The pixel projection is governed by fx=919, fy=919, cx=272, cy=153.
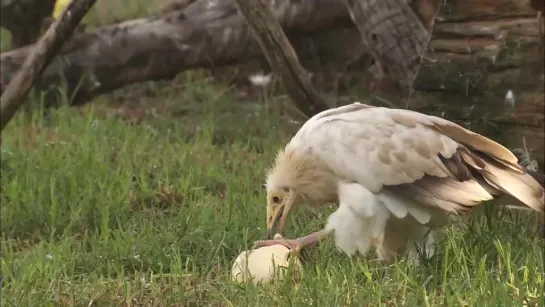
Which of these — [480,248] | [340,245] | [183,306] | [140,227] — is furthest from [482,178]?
[140,227]

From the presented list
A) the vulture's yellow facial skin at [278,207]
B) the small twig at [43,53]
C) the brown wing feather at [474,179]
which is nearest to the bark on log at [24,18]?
the small twig at [43,53]

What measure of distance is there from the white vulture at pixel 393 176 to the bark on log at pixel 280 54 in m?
1.33

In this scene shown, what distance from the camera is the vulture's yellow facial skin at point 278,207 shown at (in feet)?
11.3

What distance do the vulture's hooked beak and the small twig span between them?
1556 mm

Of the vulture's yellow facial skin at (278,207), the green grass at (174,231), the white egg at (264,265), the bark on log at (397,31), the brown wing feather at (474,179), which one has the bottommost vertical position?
the green grass at (174,231)

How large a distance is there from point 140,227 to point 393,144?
54.7 inches

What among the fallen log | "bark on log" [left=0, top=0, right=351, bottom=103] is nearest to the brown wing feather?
the fallen log

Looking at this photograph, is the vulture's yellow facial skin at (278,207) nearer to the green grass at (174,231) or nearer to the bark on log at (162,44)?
the green grass at (174,231)

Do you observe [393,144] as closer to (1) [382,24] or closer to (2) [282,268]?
(2) [282,268]

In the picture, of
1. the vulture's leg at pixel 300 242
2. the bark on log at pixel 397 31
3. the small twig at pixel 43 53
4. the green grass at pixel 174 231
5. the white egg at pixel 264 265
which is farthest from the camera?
the bark on log at pixel 397 31

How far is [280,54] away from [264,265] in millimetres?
1809

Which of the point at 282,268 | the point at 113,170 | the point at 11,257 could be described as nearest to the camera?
the point at 282,268

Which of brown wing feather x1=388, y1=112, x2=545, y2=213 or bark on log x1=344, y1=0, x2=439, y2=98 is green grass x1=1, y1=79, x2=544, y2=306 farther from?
bark on log x1=344, y1=0, x2=439, y2=98

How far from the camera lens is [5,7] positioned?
6277mm
